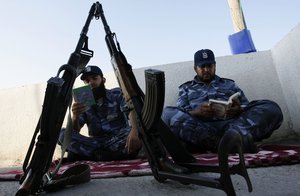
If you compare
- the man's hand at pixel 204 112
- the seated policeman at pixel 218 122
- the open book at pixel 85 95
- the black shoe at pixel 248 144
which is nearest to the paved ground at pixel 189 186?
the black shoe at pixel 248 144

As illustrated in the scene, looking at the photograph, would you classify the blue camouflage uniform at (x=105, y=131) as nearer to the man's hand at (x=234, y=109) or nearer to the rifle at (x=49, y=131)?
the man's hand at (x=234, y=109)

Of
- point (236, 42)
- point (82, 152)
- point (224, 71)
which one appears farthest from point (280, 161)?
point (236, 42)

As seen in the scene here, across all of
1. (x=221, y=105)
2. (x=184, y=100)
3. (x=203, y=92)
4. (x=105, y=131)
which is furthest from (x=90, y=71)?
(x=221, y=105)

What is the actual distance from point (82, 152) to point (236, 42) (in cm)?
281

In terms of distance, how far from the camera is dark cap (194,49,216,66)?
2.83 meters

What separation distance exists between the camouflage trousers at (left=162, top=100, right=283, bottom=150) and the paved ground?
2.97ft

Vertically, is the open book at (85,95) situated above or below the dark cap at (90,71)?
below

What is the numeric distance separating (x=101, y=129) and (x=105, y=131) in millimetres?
42

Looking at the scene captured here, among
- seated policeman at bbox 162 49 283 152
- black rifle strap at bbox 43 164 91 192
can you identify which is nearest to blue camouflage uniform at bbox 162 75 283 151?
seated policeman at bbox 162 49 283 152

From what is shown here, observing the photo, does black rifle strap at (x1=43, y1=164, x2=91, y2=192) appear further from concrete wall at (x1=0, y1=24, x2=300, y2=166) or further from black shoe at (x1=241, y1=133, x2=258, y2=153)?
concrete wall at (x1=0, y1=24, x2=300, y2=166)

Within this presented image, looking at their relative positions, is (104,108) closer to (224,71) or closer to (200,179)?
(224,71)

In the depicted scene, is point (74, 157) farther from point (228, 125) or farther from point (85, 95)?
point (228, 125)

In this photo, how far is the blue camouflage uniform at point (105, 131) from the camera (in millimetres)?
2506

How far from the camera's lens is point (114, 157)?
98.5 inches
